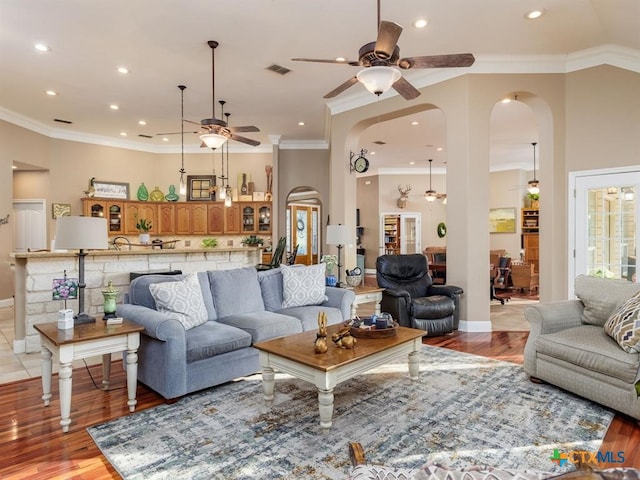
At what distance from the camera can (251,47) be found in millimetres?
4535

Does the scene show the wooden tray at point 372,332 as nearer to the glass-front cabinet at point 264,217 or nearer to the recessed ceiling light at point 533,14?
the recessed ceiling light at point 533,14

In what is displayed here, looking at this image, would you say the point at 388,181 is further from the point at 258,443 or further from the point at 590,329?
the point at 258,443

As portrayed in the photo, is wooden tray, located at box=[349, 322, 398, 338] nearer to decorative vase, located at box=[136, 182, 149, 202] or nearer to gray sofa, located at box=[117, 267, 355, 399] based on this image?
gray sofa, located at box=[117, 267, 355, 399]

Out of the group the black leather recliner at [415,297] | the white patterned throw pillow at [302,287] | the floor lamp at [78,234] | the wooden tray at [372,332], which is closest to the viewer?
the floor lamp at [78,234]

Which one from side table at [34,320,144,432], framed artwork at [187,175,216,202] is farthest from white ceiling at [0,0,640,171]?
side table at [34,320,144,432]

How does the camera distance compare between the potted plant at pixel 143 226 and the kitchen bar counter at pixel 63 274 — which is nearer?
the kitchen bar counter at pixel 63 274

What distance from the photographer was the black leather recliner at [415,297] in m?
4.81

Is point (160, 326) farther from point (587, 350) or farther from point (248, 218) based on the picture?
point (248, 218)

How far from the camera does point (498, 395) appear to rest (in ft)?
10.1

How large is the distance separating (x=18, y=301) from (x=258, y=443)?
3687 millimetres

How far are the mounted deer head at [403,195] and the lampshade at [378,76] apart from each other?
9.65 m

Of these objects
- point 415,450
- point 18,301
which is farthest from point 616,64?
point 18,301

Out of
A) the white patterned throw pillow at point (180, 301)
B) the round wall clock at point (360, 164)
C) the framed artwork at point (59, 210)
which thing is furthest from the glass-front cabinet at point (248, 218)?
the white patterned throw pillow at point (180, 301)

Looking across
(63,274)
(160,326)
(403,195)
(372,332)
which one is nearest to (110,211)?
(63,274)
